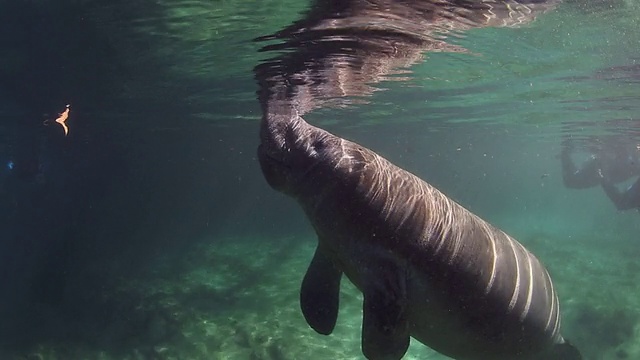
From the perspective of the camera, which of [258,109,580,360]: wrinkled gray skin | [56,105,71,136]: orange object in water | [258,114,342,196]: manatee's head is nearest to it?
[258,109,580,360]: wrinkled gray skin

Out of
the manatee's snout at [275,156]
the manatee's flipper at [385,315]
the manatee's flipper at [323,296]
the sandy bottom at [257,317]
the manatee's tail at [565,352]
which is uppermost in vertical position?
the manatee's snout at [275,156]

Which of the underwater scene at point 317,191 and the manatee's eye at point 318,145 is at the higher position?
the manatee's eye at point 318,145

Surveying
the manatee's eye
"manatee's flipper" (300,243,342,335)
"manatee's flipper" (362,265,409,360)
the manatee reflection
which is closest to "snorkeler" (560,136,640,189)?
the manatee reflection

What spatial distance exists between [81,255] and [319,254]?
2067 centimetres

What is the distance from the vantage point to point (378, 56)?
37.6ft

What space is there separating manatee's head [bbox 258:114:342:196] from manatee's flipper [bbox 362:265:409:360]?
1001mm

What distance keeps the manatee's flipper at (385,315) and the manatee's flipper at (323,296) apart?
114cm

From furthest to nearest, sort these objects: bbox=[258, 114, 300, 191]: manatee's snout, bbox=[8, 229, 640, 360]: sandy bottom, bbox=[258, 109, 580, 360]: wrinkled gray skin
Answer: bbox=[8, 229, 640, 360]: sandy bottom → bbox=[258, 114, 300, 191]: manatee's snout → bbox=[258, 109, 580, 360]: wrinkled gray skin

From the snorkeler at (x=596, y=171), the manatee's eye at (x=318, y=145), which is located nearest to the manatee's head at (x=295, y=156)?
the manatee's eye at (x=318, y=145)

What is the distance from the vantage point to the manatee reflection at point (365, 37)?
8008 mm

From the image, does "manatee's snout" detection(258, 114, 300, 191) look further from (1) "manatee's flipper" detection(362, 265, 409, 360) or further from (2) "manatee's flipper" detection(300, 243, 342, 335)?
(1) "manatee's flipper" detection(362, 265, 409, 360)

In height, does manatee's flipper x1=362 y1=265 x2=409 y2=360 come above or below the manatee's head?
below

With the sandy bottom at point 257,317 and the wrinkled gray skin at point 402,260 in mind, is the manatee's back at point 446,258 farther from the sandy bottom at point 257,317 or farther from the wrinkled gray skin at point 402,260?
the sandy bottom at point 257,317

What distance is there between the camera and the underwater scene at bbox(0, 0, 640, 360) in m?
4.14
